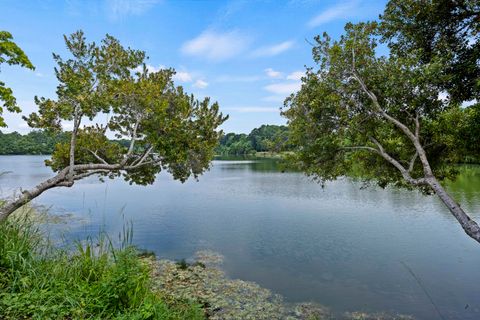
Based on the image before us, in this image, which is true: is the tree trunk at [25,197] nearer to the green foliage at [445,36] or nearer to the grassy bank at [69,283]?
the grassy bank at [69,283]

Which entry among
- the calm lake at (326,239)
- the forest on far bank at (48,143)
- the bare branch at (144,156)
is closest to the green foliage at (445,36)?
the calm lake at (326,239)

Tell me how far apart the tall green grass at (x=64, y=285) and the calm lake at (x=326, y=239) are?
186 centimetres

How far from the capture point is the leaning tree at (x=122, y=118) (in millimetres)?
11203

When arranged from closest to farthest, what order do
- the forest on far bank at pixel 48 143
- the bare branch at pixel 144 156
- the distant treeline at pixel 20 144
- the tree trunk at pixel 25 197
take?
the tree trunk at pixel 25 197 → the bare branch at pixel 144 156 → the forest on far bank at pixel 48 143 → the distant treeline at pixel 20 144

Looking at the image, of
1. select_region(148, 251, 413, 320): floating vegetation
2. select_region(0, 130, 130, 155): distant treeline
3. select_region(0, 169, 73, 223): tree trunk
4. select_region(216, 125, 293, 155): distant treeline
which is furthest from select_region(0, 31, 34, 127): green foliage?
select_region(0, 130, 130, 155): distant treeline

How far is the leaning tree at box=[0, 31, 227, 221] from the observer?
11203 mm

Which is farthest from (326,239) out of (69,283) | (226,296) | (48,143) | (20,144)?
(20,144)

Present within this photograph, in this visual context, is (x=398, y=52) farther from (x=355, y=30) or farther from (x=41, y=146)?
→ (x=41, y=146)

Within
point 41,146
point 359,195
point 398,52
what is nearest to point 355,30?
point 398,52

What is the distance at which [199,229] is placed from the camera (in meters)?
18.1

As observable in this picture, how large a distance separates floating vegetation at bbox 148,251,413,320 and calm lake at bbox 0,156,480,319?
0.55 m

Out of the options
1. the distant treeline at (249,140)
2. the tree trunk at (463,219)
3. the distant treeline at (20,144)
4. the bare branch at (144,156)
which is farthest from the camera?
the distant treeline at (249,140)

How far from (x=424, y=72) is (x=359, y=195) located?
21.5 meters

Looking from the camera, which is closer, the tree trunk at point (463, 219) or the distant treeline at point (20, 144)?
the tree trunk at point (463, 219)
